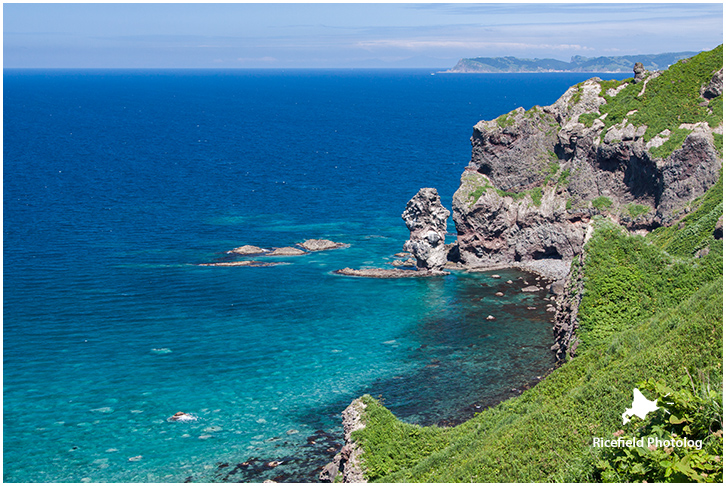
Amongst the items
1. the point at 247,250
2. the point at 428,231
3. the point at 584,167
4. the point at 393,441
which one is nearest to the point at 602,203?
the point at 584,167

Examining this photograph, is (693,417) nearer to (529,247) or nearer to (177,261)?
(529,247)

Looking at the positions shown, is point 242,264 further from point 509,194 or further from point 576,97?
point 576,97

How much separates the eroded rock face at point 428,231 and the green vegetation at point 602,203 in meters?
18.9

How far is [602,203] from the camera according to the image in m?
84.2

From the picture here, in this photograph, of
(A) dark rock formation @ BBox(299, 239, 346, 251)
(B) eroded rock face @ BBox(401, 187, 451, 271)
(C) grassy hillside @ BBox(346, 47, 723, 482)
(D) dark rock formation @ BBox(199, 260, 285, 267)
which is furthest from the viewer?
(A) dark rock formation @ BBox(299, 239, 346, 251)

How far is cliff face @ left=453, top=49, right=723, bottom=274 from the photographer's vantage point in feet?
246

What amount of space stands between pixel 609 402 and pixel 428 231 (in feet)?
205

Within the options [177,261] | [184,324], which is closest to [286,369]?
[184,324]

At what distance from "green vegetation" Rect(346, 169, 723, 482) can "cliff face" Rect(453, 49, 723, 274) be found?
31583 millimetres

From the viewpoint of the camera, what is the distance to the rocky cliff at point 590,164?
246 feet

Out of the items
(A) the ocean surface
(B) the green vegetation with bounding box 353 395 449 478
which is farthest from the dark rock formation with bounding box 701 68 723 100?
(B) the green vegetation with bounding box 353 395 449 478

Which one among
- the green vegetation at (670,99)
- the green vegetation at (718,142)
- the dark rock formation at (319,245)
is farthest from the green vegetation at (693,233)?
the dark rock formation at (319,245)

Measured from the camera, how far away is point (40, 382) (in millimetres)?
58812

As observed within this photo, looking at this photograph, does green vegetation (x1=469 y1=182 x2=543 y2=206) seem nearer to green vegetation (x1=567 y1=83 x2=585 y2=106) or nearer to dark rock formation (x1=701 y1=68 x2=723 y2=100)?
green vegetation (x1=567 y1=83 x2=585 y2=106)
